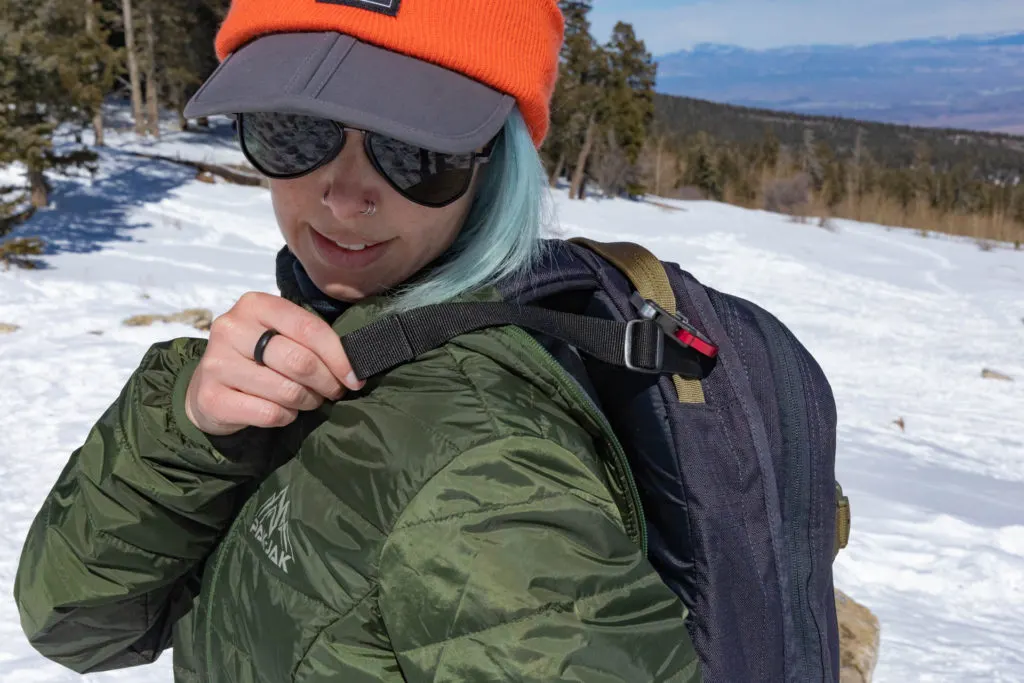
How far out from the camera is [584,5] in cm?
2452

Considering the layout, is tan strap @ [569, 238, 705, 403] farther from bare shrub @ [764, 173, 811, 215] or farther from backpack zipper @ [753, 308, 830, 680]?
bare shrub @ [764, 173, 811, 215]

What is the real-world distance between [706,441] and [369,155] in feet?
1.70

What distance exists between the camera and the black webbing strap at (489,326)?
0.83m

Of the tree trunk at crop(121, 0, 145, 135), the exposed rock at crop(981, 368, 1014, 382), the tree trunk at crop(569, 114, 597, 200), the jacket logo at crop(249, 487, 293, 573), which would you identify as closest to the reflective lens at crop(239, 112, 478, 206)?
the jacket logo at crop(249, 487, 293, 573)

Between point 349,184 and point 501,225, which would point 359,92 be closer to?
point 349,184

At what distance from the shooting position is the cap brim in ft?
2.71

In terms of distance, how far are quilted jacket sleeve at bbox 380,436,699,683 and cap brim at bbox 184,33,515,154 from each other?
0.35 metres

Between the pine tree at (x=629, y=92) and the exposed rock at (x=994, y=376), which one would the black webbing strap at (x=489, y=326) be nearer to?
the exposed rock at (x=994, y=376)

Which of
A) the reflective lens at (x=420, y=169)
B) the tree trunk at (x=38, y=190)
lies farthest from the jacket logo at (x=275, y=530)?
the tree trunk at (x=38, y=190)

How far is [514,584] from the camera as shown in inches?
27.8

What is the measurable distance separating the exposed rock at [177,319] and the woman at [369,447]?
5910 millimetres

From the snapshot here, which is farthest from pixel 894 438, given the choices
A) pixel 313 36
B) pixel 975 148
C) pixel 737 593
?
pixel 975 148

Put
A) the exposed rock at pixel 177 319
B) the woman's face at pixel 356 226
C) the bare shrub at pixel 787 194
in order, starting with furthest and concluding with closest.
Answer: the bare shrub at pixel 787 194 → the exposed rock at pixel 177 319 → the woman's face at pixel 356 226

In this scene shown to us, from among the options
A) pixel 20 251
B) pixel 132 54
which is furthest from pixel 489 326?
pixel 132 54
